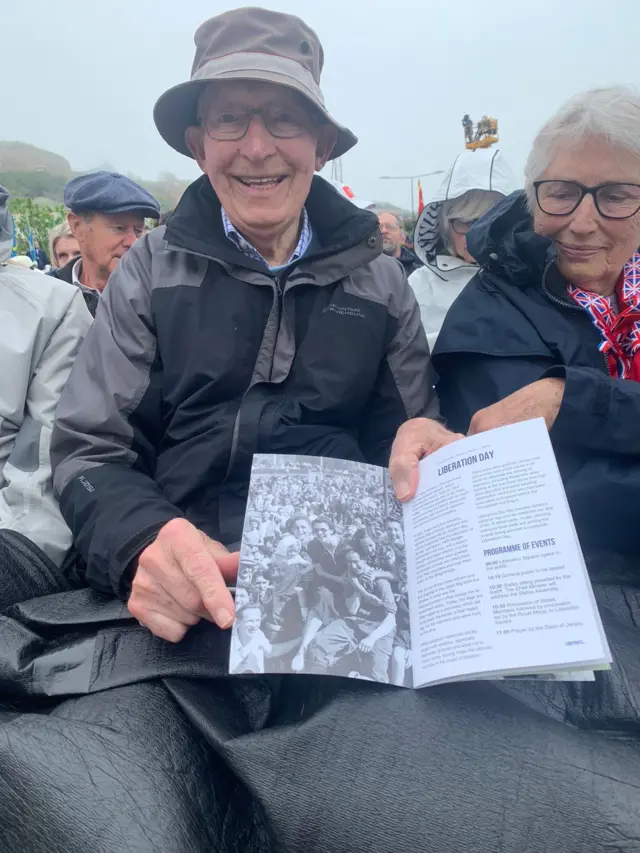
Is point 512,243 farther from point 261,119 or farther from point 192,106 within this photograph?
point 192,106

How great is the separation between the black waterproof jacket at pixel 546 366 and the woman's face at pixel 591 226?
0.22ft

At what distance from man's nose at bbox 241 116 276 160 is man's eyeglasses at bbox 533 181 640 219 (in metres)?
0.75

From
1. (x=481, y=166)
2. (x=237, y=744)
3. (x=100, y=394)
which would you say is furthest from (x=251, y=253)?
(x=481, y=166)

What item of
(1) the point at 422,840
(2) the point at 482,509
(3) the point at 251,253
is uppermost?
(3) the point at 251,253

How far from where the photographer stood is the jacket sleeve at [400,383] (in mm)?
1926

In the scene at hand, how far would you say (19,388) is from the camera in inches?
69.4

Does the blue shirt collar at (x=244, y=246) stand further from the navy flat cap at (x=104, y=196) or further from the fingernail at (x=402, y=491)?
the navy flat cap at (x=104, y=196)

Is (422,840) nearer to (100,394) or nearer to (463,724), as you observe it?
(463,724)

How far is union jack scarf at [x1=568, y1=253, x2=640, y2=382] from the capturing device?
173 centimetres

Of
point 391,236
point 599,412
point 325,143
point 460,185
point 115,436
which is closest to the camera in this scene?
point 599,412

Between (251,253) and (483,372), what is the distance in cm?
72

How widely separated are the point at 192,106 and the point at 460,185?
2013 mm

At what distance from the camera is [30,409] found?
5.89 feet

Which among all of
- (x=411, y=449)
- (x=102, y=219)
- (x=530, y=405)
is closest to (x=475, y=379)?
(x=530, y=405)
